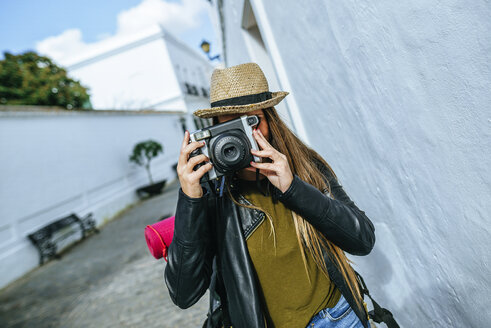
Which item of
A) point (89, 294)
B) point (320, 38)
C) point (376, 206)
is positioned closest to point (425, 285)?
point (376, 206)

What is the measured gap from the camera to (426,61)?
2.70 ft

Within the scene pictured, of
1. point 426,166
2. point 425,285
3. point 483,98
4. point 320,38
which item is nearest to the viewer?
point 483,98

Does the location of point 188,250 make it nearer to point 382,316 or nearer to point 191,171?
point 191,171

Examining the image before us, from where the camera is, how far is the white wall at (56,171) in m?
5.82

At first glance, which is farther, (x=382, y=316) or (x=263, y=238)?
(x=382, y=316)

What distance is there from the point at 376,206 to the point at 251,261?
2.75ft

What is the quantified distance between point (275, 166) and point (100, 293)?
3966 mm

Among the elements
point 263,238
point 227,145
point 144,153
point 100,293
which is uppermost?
point 144,153

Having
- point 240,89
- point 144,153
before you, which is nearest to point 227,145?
point 240,89

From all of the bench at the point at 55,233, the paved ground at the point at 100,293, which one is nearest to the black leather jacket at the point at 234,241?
the paved ground at the point at 100,293

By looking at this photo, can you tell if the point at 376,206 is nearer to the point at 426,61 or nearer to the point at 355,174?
the point at 355,174

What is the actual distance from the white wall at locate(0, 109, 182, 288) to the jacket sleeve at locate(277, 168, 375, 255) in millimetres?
6458

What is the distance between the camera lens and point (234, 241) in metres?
1.04

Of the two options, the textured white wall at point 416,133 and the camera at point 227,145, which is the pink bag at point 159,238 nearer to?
the camera at point 227,145
